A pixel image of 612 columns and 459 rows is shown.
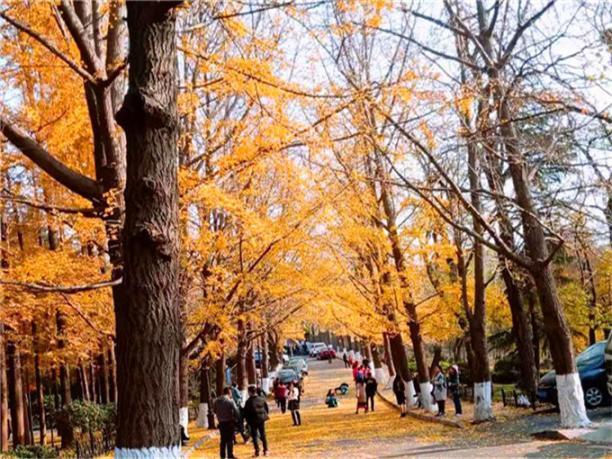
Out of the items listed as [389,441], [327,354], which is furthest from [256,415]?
[327,354]

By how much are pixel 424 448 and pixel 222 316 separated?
5082 mm

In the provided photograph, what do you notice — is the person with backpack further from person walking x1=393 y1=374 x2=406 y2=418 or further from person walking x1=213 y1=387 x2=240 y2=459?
person walking x1=213 y1=387 x2=240 y2=459

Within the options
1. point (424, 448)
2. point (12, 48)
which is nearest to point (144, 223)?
point (12, 48)

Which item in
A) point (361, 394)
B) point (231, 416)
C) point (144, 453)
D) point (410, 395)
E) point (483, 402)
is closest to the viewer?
point (144, 453)

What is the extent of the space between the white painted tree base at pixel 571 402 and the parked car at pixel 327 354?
62777 mm

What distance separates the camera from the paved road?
1207 cm

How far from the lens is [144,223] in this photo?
15.2 ft

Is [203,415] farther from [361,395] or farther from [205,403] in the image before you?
[361,395]

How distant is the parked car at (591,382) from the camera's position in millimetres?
16359

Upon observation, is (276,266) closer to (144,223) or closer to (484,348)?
(484,348)

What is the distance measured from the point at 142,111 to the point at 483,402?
15.3 m

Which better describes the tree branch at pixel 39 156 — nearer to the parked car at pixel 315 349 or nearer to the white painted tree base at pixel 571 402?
the white painted tree base at pixel 571 402

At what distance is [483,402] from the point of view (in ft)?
58.0

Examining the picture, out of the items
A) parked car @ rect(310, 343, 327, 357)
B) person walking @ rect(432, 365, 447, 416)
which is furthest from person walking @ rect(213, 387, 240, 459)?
parked car @ rect(310, 343, 327, 357)
